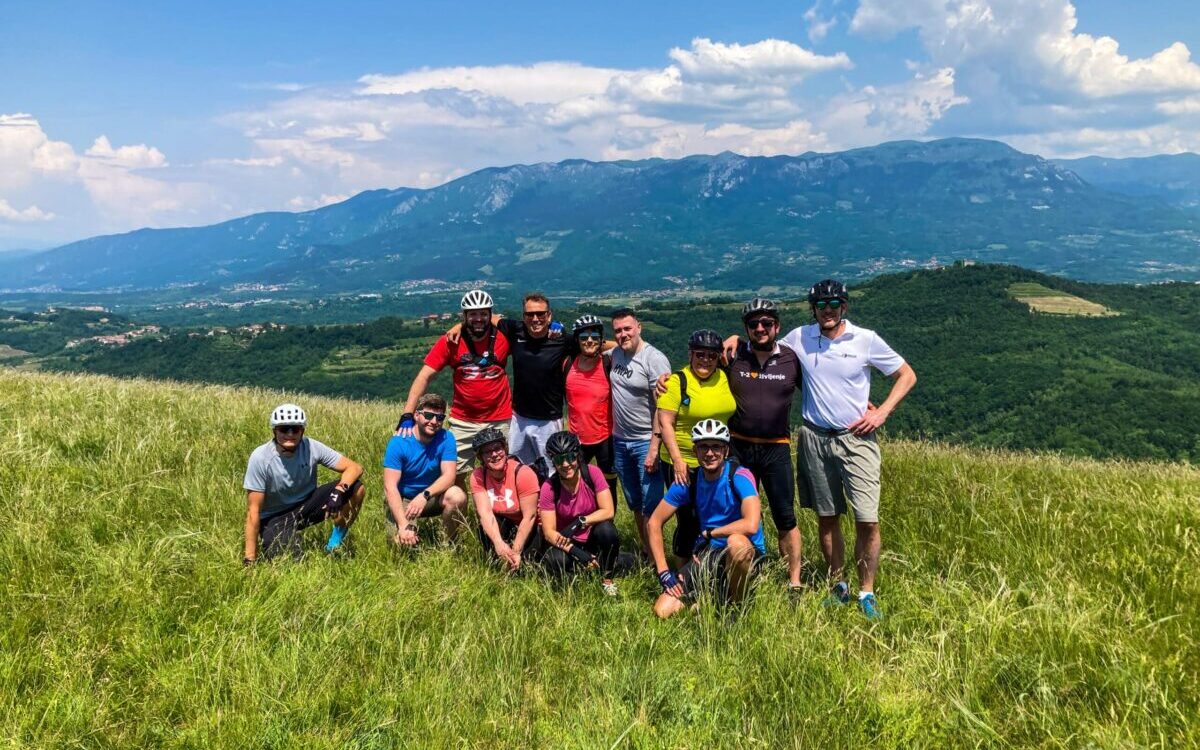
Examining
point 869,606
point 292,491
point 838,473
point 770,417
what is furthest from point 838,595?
point 292,491

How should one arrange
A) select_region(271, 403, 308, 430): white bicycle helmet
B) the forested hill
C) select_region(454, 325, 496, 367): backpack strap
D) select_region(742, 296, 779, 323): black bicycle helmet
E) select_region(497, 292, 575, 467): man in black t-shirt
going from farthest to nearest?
the forested hill
select_region(454, 325, 496, 367): backpack strap
select_region(497, 292, 575, 467): man in black t-shirt
select_region(271, 403, 308, 430): white bicycle helmet
select_region(742, 296, 779, 323): black bicycle helmet

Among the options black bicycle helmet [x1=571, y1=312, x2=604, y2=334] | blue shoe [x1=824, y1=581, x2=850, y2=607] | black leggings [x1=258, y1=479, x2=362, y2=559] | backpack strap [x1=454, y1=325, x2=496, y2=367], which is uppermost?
black bicycle helmet [x1=571, y1=312, x2=604, y2=334]

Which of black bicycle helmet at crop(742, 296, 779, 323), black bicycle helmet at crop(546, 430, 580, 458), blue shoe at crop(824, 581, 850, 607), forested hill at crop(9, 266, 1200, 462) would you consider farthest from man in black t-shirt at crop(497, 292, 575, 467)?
forested hill at crop(9, 266, 1200, 462)

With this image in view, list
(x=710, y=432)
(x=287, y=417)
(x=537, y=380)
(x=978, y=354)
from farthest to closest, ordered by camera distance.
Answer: (x=978, y=354)
(x=537, y=380)
(x=287, y=417)
(x=710, y=432)

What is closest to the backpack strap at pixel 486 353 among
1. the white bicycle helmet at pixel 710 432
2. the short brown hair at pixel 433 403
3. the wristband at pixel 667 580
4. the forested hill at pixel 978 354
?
the short brown hair at pixel 433 403

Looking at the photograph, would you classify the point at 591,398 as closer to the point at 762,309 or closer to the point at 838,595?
the point at 762,309

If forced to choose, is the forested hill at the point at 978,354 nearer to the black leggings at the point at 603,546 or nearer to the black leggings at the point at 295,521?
the black leggings at the point at 295,521

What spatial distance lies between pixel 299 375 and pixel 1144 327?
141135 mm

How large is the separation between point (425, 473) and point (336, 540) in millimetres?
942

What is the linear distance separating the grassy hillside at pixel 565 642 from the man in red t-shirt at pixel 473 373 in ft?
4.77

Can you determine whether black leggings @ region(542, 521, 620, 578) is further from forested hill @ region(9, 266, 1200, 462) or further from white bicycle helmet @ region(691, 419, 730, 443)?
forested hill @ region(9, 266, 1200, 462)

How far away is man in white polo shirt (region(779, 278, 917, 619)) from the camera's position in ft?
15.5

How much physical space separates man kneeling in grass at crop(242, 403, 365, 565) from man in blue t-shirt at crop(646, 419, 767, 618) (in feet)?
9.07

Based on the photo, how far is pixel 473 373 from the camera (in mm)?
6195
